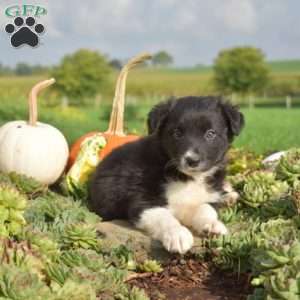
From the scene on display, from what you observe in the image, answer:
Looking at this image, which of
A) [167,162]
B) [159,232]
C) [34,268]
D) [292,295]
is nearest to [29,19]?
[167,162]

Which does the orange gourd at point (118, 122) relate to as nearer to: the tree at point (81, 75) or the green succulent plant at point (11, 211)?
the green succulent plant at point (11, 211)

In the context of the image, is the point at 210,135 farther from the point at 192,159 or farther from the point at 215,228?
the point at 215,228

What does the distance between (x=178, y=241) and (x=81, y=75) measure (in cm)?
6278

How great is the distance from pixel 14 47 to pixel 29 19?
1.71 feet

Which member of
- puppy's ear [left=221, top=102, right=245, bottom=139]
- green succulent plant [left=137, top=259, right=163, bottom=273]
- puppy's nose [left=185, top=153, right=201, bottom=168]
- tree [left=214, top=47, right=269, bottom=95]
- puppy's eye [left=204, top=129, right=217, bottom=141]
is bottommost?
green succulent plant [left=137, top=259, right=163, bottom=273]

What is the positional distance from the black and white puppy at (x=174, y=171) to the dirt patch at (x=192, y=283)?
0.92 ft

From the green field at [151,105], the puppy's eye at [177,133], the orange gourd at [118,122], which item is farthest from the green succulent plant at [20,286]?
the orange gourd at [118,122]

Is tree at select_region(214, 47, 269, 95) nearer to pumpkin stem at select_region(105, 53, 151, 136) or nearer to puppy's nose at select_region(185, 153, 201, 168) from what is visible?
pumpkin stem at select_region(105, 53, 151, 136)

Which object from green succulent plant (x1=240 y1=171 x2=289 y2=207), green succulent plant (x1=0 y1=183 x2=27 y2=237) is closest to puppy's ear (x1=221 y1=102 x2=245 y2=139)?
green succulent plant (x1=240 y1=171 x2=289 y2=207)

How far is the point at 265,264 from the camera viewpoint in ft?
11.0

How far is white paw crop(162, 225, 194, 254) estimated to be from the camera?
13.5 feet

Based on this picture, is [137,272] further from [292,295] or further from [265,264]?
[292,295]

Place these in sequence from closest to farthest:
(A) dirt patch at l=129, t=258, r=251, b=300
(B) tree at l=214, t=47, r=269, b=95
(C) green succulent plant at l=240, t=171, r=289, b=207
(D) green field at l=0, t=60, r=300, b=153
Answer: (A) dirt patch at l=129, t=258, r=251, b=300 → (C) green succulent plant at l=240, t=171, r=289, b=207 → (D) green field at l=0, t=60, r=300, b=153 → (B) tree at l=214, t=47, r=269, b=95

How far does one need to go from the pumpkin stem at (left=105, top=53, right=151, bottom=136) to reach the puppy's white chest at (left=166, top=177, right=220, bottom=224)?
2449 mm
